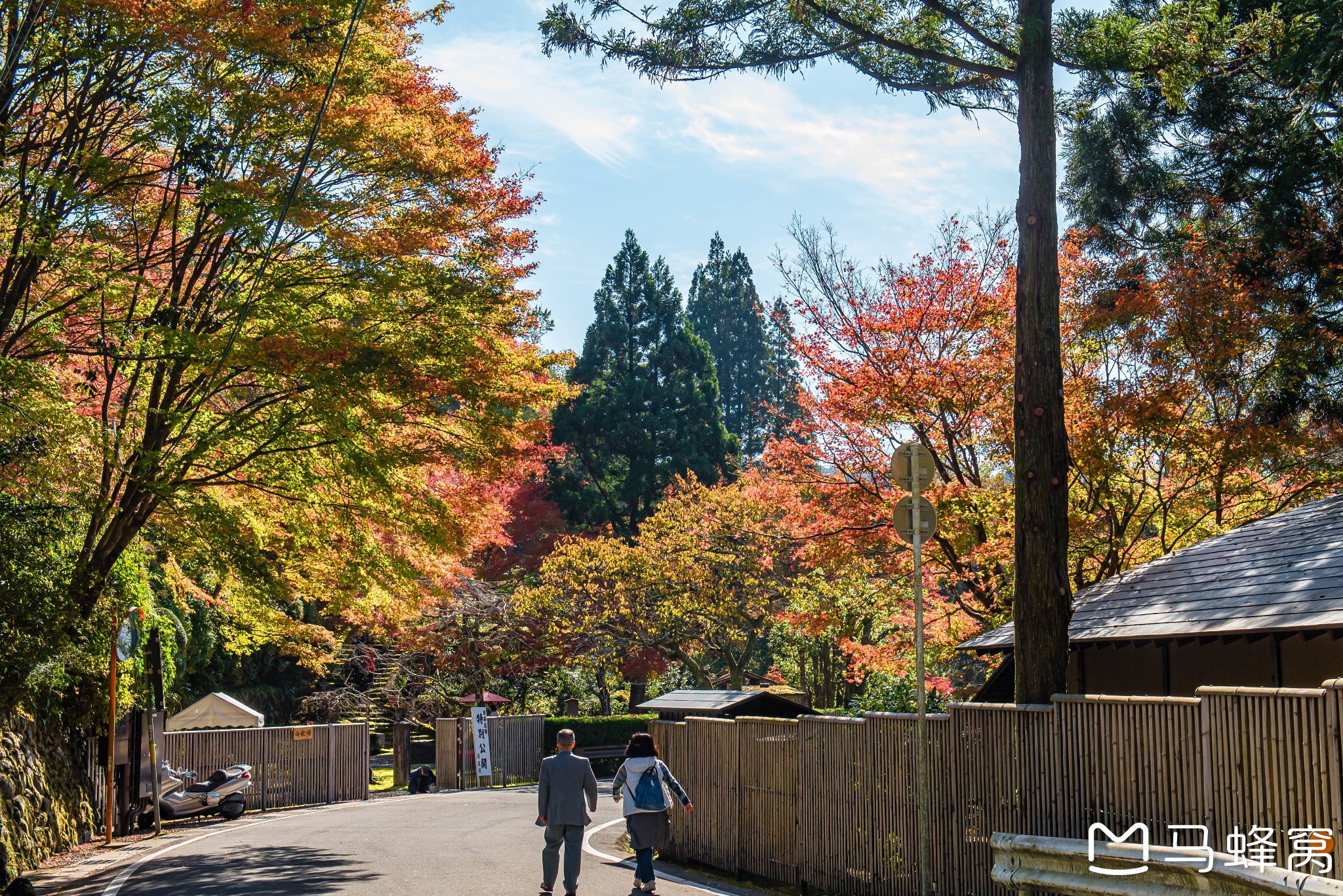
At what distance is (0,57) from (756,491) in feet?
50.7

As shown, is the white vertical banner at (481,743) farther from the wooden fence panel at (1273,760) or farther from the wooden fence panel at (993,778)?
the wooden fence panel at (1273,760)

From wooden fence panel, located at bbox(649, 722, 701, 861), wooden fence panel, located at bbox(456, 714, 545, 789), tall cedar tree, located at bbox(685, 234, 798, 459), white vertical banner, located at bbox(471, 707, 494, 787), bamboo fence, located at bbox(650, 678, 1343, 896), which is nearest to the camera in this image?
bamboo fence, located at bbox(650, 678, 1343, 896)

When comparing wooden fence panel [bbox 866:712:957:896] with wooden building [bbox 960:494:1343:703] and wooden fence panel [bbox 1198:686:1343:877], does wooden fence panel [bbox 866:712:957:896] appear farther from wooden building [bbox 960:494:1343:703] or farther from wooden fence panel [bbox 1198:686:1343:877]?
wooden fence panel [bbox 1198:686:1343:877]

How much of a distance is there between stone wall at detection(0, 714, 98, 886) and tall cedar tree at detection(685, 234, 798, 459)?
4818 cm

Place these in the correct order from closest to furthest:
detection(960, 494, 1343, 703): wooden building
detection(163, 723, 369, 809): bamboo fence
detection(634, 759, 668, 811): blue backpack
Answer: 1. detection(960, 494, 1343, 703): wooden building
2. detection(634, 759, 668, 811): blue backpack
3. detection(163, 723, 369, 809): bamboo fence

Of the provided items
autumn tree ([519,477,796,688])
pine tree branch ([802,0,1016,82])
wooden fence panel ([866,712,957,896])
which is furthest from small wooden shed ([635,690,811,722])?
autumn tree ([519,477,796,688])

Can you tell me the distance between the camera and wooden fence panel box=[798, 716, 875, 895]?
10.3 m

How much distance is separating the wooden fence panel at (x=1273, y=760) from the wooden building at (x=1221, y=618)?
193 centimetres

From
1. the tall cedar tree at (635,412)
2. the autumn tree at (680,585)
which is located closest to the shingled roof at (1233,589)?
the autumn tree at (680,585)

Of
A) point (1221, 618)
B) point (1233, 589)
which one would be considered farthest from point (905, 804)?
point (1233, 589)

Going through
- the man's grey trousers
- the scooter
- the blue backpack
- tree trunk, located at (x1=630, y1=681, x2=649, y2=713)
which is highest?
the blue backpack

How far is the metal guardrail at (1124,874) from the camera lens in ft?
19.1

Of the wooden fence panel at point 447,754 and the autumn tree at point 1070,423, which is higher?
the autumn tree at point 1070,423

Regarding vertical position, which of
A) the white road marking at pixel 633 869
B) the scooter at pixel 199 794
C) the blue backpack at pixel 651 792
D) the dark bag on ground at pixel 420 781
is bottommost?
the dark bag on ground at pixel 420 781
